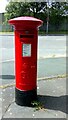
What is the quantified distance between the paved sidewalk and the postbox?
0.73 feet

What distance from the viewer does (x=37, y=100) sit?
562cm

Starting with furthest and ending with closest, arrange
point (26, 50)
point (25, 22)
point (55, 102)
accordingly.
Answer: point (55, 102), point (26, 50), point (25, 22)

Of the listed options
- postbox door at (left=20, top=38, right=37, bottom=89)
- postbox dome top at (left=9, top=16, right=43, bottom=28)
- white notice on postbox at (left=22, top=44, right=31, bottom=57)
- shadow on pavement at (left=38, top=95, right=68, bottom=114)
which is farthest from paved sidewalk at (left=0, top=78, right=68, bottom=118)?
postbox dome top at (left=9, top=16, right=43, bottom=28)

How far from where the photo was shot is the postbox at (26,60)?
5250 millimetres

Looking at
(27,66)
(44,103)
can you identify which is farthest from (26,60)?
(44,103)

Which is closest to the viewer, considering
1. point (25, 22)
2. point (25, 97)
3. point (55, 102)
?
point (25, 22)

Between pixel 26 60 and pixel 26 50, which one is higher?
pixel 26 50

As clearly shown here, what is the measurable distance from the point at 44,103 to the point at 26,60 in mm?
853

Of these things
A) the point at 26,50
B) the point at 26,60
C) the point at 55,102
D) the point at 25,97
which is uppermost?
the point at 26,50

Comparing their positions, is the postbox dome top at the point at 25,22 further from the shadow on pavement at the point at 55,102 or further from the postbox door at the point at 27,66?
the shadow on pavement at the point at 55,102

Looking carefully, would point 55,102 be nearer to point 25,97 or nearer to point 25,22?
point 25,97

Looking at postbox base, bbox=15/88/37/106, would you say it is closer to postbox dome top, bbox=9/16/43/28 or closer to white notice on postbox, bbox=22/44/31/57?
white notice on postbox, bbox=22/44/31/57

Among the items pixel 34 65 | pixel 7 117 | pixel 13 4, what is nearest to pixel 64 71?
pixel 34 65

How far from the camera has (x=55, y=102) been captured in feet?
18.3
